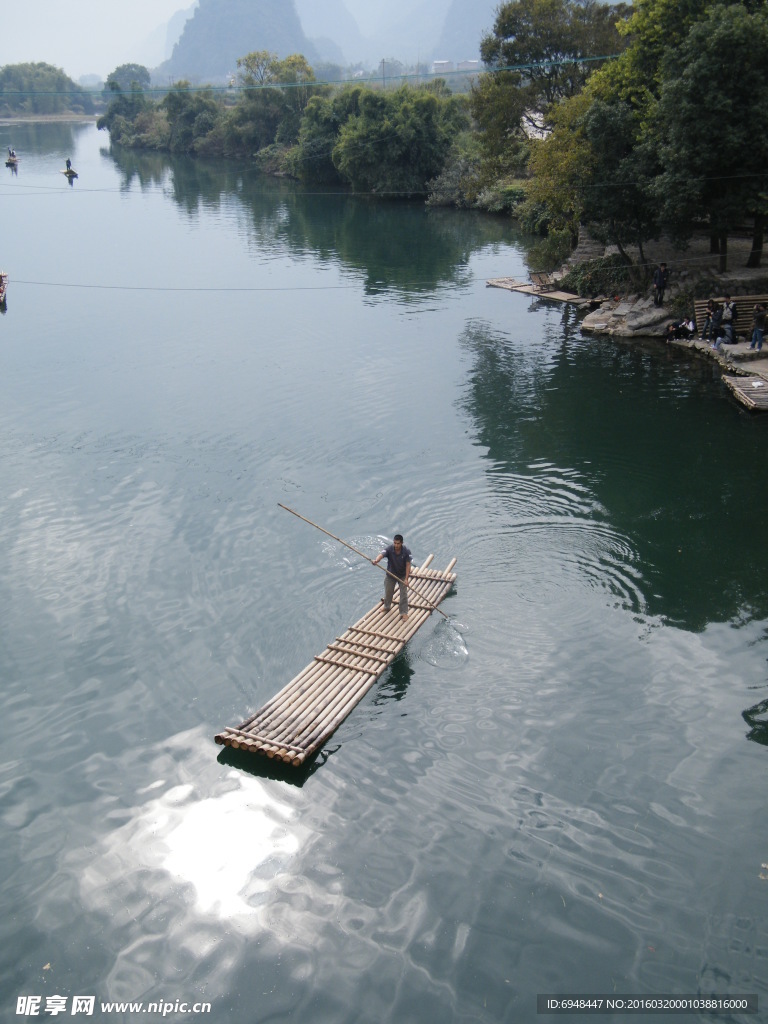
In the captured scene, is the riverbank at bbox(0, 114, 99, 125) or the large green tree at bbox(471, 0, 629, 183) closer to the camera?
the large green tree at bbox(471, 0, 629, 183)

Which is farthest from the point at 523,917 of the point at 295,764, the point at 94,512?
the point at 94,512

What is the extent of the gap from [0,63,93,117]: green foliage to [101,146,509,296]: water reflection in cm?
9948

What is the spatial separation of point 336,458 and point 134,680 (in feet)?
29.6

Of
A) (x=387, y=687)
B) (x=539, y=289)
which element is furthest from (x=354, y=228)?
(x=387, y=687)

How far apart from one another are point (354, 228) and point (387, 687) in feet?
151

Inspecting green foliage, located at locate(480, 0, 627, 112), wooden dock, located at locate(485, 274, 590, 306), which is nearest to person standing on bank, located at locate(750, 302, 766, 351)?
wooden dock, located at locate(485, 274, 590, 306)

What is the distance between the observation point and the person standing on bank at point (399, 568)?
14062mm

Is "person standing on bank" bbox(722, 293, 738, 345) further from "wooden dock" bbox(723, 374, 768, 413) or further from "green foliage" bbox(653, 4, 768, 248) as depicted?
"green foliage" bbox(653, 4, 768, 248)

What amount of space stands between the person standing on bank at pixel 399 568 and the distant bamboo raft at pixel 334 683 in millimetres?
188

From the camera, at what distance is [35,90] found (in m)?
158

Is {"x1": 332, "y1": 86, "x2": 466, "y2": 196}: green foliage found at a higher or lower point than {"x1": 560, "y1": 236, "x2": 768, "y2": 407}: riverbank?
higher

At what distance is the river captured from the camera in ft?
29.8

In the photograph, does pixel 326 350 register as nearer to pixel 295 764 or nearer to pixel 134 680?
pixel 134 680

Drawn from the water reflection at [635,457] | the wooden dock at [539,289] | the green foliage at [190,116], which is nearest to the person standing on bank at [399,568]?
the water reflection at [635,457]
